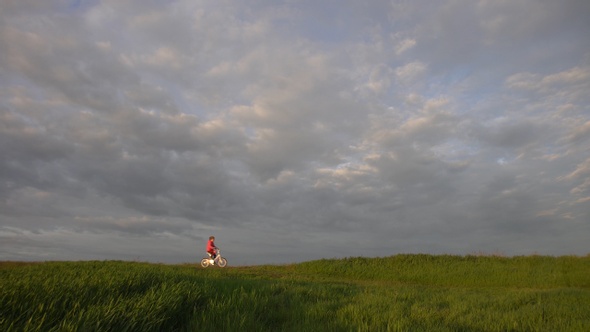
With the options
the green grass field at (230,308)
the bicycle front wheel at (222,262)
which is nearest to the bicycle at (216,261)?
the bicycle front wheel at (222,262)

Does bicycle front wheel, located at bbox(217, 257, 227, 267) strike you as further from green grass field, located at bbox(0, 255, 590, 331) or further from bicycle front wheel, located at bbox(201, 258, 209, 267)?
green grass field, located at bbox(0, 255, 590, 331)

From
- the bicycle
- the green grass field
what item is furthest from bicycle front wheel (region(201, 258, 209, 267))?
the green grass field

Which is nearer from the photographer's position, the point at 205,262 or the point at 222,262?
the point at 205,262

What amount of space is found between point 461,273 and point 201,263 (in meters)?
17.1

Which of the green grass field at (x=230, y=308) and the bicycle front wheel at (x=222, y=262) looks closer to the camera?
the green grass field at (x=230, y=308)

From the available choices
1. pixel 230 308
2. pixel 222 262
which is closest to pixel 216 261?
pixel 222 262

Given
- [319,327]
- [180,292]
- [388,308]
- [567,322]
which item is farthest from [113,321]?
[567,322]

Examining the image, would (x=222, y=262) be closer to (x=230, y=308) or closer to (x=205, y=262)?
(x=205, y=262)

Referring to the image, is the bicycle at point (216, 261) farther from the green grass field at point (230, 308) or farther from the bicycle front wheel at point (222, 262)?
the green grass field at point (230, 308)

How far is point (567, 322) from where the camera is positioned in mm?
7852

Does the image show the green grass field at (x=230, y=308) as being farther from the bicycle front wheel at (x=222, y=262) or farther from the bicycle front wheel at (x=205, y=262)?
the bicycle front wheel at (x=205, y=262)

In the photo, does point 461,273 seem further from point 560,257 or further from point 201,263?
point 201,263

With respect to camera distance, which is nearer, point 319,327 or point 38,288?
point 38,288

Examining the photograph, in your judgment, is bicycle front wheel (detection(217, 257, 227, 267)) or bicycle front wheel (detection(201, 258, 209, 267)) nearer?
bicycle front wheel (detection(201, 258, 209, 267))
